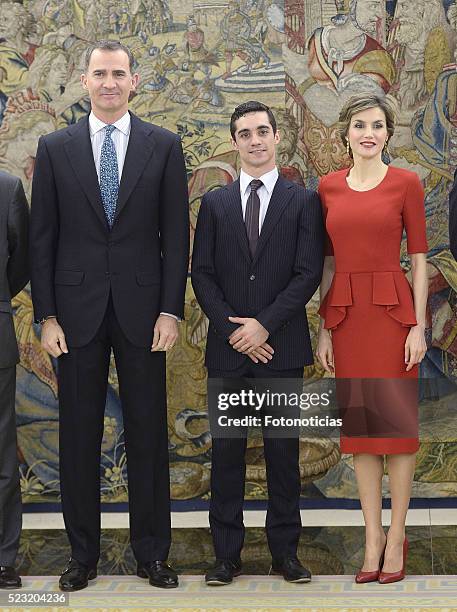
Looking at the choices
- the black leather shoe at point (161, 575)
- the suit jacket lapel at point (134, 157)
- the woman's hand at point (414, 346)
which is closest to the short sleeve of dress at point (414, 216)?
the woman's hand at point (414, 346)

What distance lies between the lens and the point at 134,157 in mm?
3914

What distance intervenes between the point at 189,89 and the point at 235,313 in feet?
4.77

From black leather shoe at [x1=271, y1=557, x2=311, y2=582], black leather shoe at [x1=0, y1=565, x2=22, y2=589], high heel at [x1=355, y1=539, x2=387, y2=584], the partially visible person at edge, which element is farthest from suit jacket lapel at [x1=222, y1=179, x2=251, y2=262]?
black leather shoe at [x1=0, y1=565, x2=22, y2=589]

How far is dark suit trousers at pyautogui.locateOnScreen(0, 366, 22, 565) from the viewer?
3908 millimetres

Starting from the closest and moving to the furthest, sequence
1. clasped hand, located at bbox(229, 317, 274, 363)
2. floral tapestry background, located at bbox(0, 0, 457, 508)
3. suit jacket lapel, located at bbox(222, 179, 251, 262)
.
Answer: clasped hand, located at bbox(229, 317, 274, 363), suit jacket lapel, located at bbox(222, 179, 251, 262), floral tapestry background, located at bbox(0, 0, 457, 508)

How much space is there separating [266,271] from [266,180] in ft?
1.14

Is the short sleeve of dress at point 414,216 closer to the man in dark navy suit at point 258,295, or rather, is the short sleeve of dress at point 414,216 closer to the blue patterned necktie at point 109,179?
the man in dark navy suit at point 258,295

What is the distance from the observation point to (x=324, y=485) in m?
5.03

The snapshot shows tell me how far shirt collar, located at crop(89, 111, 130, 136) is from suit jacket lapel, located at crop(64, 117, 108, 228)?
22mm

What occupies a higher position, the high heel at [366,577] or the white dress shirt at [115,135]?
the white dress shirt at [115,135]

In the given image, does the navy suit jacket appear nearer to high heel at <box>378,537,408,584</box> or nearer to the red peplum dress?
the red peplum dress

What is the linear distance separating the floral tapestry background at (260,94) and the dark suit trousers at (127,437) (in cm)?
110

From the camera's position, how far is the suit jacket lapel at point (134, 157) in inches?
153

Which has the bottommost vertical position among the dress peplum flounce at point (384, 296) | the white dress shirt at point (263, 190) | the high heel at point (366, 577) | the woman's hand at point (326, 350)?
the high heel at point (366, 577)
